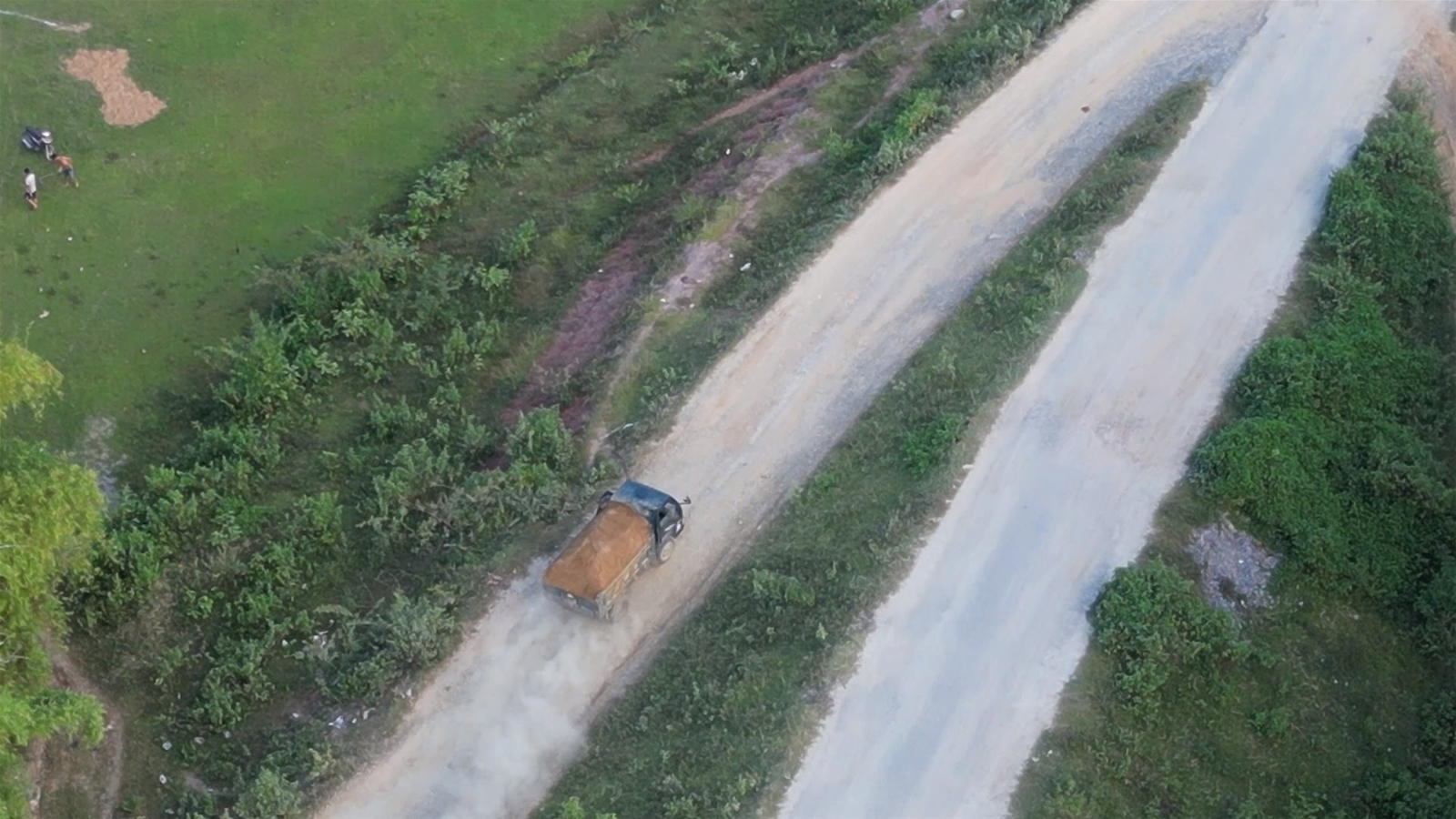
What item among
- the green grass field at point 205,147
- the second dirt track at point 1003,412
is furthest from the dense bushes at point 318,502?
the green grass field at point 205,147

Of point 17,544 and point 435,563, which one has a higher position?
point 17,544

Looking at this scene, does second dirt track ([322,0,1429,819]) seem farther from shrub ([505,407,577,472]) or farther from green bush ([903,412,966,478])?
shrub ([505,407,577,472])

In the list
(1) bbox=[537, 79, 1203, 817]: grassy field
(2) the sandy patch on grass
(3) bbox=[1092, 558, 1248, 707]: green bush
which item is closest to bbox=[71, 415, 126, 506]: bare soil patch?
(2) the sandy patch on grass

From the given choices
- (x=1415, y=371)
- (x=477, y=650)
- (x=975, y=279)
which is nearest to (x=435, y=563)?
(x=477, y=650)

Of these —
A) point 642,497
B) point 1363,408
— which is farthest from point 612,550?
point 1363,408

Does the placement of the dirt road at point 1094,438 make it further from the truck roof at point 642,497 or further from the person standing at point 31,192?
the person standing at point 31,192

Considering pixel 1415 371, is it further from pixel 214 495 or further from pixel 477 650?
pixel 214 495
